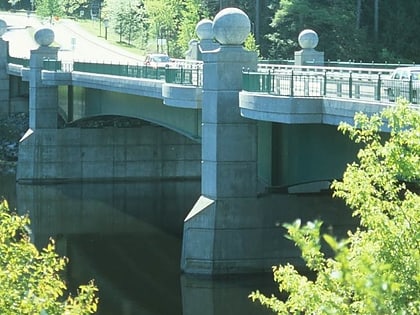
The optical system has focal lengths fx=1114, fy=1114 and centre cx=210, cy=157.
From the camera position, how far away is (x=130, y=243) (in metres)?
40.1

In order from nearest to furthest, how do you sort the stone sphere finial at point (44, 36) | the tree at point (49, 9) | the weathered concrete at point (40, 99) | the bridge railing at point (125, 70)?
the bridge railing at point (125, 70)
the weathered concrete at point (40, 99)
the stone sphere finial at point (44, 36)
the tree at point (49, 9)

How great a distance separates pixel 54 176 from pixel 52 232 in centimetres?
1384

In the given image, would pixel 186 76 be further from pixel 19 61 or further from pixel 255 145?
pixel 19 61

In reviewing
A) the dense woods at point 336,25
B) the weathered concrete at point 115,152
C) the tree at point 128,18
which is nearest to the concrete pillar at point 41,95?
the weathered concrete at point 115,152

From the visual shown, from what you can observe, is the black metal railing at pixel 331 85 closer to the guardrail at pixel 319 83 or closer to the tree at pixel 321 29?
the guardrail at pixel 319 83

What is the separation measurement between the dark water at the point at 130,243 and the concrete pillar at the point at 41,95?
11.3 feet

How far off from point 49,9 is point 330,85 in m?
109

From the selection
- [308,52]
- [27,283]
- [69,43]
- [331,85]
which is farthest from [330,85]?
[69,43]

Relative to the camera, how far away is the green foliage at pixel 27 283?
10.4 m

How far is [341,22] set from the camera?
3039 inches

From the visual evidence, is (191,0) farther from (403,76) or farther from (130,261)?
(403,76)

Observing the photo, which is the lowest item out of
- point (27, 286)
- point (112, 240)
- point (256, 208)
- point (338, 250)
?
point (112, 240)

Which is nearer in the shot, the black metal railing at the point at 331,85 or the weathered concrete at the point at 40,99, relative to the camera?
the black metal railing at the point at 331,85

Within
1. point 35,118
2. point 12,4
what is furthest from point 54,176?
point 12,4
